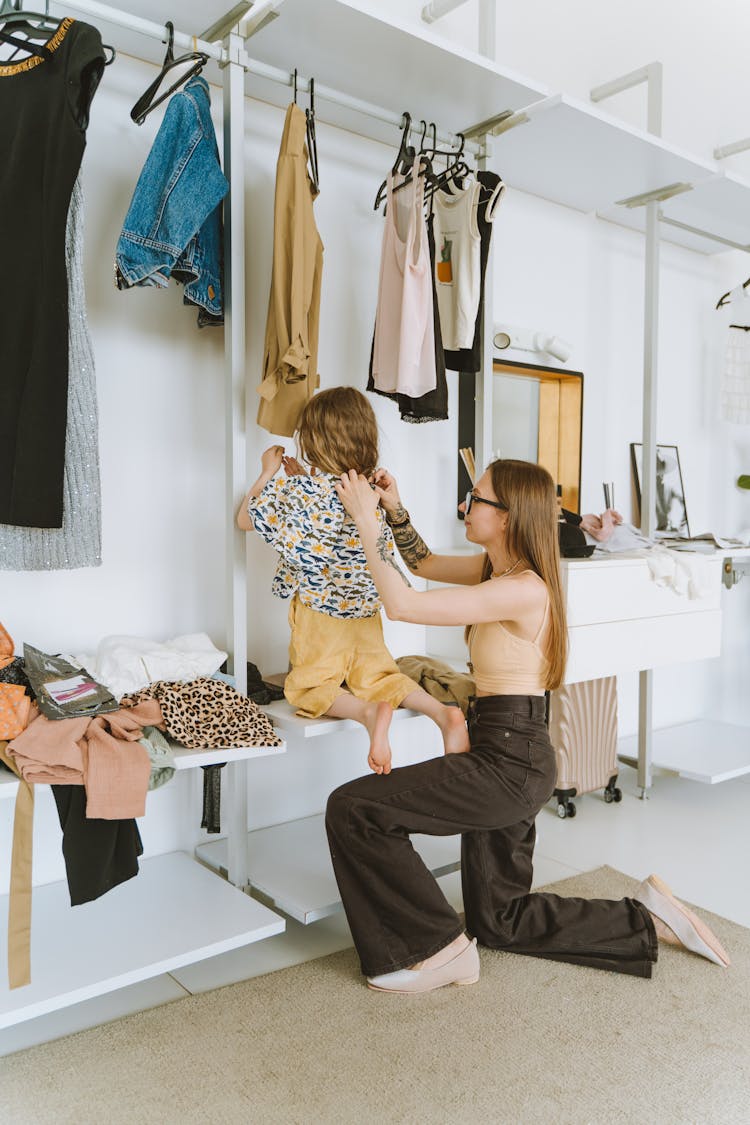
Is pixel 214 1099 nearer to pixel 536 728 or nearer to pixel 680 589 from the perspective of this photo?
pixel 536 728

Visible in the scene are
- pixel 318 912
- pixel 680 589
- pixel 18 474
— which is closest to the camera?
pixel 18 474

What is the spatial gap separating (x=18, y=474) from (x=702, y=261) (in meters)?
3.71

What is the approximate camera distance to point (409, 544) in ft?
8.66

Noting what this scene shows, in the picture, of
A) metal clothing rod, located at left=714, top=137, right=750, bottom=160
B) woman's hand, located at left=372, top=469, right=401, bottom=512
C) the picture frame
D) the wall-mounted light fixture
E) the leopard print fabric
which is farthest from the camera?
the picture frame

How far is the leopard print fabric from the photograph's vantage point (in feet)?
6.88

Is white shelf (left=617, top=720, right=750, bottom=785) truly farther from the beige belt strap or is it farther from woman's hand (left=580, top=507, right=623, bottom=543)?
the beige belt strap

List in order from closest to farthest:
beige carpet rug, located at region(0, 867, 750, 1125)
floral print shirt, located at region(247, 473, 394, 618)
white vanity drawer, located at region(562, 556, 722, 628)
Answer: beige carpet rug, located at region(0, 867, 750, 1125), floral print shirt, located at region(247, 473, 394, 618), white vanity drawer, located at region(562, 556, 722, 628)

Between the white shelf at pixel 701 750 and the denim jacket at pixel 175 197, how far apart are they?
2.69 m

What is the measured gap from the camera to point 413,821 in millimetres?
2199

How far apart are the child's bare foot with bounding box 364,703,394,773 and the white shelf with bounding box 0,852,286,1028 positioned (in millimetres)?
443

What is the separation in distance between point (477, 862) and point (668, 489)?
99.1 inches

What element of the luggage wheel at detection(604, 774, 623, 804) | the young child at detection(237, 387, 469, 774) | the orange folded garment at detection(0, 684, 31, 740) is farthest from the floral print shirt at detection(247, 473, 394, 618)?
the luggage wheel at detection(604, 774, 623, 804)

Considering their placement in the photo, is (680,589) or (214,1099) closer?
(214,1099)

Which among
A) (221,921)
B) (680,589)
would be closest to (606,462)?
(680,589)
